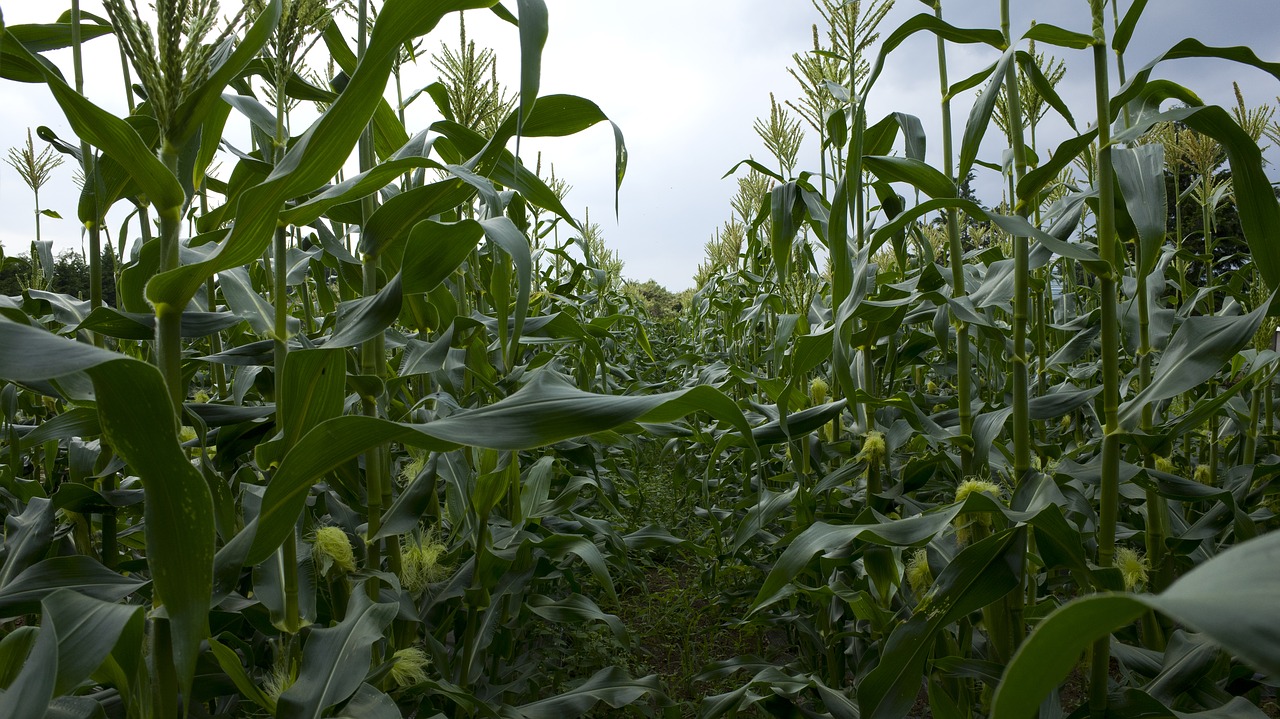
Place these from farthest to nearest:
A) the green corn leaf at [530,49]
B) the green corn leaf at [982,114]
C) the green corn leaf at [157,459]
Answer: the green corn leaf at [982,114], the green corn leaf at [530,49], the green corn leaf at [157,459]

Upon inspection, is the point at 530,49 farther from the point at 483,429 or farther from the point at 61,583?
the point at 61,583

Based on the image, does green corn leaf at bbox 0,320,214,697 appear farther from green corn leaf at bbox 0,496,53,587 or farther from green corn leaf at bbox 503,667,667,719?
green corn leaf at bbox 503,667,667,719

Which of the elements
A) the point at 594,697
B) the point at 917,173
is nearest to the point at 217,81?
the point at 917,173

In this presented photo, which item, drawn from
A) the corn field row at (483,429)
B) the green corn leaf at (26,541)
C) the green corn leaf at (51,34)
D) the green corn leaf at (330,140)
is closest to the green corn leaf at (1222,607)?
the corn field row at (483,429)

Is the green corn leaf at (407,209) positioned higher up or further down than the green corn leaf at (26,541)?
higher up

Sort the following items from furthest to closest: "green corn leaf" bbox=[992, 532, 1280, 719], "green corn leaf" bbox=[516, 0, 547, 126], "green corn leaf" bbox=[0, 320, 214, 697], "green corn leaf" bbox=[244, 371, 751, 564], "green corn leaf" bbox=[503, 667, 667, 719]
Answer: "green corn leaf" bbox=[503, 667, 667, 719], "green corn leaf" bbox=[516, 0, 547, 126], "green corn leaf" bbox=[244, 371, 751, 564], "green corn leaf" bbox=[0, 320, 214, 697], "green corn leaf" bbox=[992, 532, 1280, 719]

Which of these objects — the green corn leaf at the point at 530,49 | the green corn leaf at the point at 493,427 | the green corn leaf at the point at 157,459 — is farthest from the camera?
the green corn leaf at the point at 530,49

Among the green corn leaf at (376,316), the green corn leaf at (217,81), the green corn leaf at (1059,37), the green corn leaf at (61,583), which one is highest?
the green corn leaf at (1059,37)

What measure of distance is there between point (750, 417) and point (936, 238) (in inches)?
123

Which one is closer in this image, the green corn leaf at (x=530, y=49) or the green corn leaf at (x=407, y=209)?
the green corn leaf at (x=530, y=49)

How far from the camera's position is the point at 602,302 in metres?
6.65

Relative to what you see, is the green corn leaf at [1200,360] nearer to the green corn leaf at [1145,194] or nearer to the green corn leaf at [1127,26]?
the green corn leaf at [1145,194]

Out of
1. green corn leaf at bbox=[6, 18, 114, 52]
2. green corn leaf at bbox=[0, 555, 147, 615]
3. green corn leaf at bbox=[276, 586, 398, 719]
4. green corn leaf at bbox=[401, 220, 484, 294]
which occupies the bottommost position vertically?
green corn leaf at bbox=[276, 586, 398, 719]

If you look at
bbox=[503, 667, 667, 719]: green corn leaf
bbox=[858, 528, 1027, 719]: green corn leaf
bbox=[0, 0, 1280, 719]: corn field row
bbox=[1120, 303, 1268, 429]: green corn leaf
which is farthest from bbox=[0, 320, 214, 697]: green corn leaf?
bbox=[1120, 303, 1268, 429]: green corn leaf
